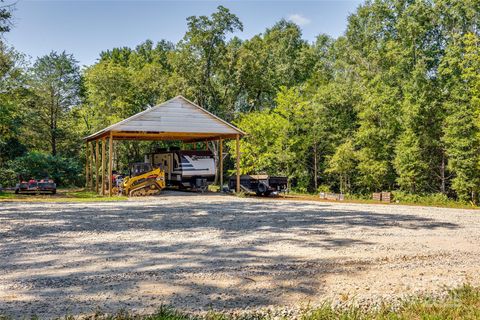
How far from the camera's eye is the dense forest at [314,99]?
2806 cm

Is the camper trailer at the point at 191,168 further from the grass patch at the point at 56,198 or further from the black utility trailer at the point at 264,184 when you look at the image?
the grass patch at the point at 56,198

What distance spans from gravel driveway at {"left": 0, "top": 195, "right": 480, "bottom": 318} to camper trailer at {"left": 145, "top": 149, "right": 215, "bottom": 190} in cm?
1279

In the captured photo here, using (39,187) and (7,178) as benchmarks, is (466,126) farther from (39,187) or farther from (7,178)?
(7,178)

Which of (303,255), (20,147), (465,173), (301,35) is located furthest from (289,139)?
(303,255)

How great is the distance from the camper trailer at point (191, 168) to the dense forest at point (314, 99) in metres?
7.51

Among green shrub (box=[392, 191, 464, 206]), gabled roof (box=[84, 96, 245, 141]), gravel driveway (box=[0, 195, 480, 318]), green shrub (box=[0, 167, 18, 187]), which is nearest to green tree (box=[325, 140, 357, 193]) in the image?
green shrub (box=[392, 191, 464, 206])

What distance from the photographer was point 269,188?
76.7 ft

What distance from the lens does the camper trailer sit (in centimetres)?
2545

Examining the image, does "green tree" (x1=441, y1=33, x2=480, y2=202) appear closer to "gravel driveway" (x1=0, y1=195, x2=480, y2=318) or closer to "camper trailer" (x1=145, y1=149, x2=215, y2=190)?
"gravel driveway" (x1=0, y1=195, x2=480, y2=318)

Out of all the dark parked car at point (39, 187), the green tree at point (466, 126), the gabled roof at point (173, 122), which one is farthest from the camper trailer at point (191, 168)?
the green tree at point (466, 126)

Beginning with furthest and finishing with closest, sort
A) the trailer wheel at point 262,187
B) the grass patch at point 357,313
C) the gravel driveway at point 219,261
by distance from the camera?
the trailer wheel at point 262,187 → the gravel driveway at point 219,261 → the grass patch at point 357,313

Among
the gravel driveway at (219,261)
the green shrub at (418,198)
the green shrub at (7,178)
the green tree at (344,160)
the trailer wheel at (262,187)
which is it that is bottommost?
the green shrub at (418,198)

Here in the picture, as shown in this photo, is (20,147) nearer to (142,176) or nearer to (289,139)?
(142,176)

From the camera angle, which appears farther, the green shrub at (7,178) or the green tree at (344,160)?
the green tree at (344,160)
